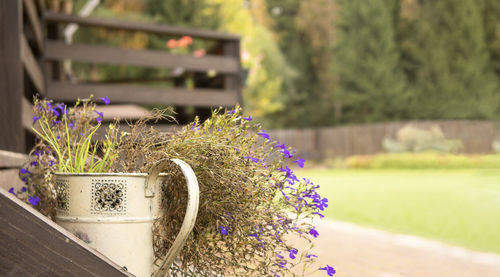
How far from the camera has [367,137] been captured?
23281 mm

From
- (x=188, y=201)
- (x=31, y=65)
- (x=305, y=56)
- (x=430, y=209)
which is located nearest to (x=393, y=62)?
(x=305, y=56)

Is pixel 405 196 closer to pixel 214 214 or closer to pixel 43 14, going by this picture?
pixel 43 14

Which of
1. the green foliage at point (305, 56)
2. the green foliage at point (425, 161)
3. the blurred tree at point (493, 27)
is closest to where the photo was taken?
the green foliage at point (425, 161)

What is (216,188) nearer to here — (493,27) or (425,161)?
(425,161)

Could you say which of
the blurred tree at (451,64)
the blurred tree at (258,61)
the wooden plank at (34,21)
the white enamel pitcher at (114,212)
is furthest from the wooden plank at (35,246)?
the blurred tree at (451,64)

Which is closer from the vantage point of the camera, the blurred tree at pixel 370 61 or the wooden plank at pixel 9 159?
the wooden plank at pixel 9 159

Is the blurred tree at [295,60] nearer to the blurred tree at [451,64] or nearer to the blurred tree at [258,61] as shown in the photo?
the blurred tree at [258,61]

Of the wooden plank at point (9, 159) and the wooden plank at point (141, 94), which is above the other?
the wooden plank at point (141, 94)

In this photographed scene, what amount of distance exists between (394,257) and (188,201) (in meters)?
3.22

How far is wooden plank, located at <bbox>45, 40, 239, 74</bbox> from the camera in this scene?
5.50 m

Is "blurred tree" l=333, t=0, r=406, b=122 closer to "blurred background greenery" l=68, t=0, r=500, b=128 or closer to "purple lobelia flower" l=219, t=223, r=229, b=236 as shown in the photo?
"blurred background greenery" l=68, t=0, r=500, b=128

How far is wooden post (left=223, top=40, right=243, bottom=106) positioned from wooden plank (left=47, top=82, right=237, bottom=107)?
7cm

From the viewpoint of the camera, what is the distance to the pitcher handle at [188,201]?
1.69m

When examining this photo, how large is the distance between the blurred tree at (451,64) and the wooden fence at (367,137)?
6.37 meters
